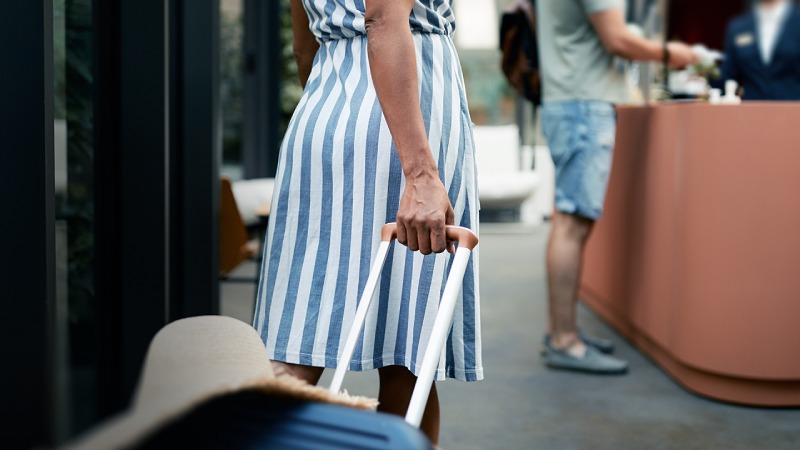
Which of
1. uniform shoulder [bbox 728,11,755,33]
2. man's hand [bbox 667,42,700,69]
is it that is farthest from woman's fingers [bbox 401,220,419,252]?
uniform shoulder [bbox 728,11,755,33]

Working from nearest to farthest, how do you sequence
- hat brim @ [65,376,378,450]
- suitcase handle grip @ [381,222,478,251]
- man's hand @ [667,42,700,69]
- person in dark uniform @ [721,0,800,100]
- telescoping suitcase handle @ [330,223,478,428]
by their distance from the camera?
hat brim @ [65,376,378,450], telescoping suitcase handle @ [330,223,478,428], suitcase handle grip @ [381,222,478,251], man's hand @ [667,42,700,69], person in dark uniform @ [721,0,800,100]

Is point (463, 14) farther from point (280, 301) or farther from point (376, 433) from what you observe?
point (376, 433)

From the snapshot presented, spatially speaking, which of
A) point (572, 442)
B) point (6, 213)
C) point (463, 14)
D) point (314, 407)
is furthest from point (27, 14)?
point (463, 14)

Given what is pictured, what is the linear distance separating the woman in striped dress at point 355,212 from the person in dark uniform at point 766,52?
10.3 feet

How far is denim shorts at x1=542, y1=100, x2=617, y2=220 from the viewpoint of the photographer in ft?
11.0

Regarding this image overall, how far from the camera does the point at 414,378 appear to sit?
1.61 meters

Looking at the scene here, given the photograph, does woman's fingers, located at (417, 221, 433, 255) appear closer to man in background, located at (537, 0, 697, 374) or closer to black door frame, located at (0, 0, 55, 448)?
black door frame, located at (0, 0, 55, 448)

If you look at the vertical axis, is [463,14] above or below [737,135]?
above

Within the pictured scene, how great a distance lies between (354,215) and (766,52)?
11.1 feet

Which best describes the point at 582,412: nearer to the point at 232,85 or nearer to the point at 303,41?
the point at 303,41

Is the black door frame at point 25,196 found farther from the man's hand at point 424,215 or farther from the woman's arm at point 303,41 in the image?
the man's hand at point 424,215

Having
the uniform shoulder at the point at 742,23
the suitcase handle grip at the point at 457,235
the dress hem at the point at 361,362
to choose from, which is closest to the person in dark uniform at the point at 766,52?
the uniform shoulder at the point at 742,23

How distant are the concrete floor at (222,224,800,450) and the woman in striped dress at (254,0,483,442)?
1.07 metres

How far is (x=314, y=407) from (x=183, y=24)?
7.01 ft
